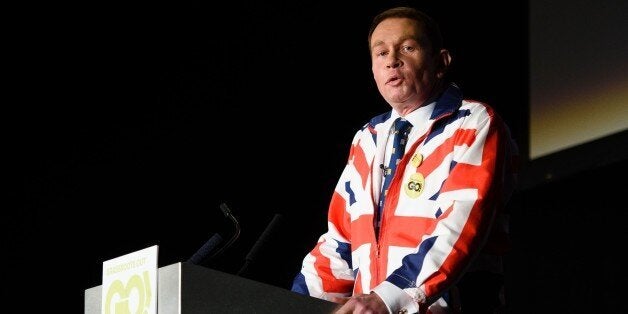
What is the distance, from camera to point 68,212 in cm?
321

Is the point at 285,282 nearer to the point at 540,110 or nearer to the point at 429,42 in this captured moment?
the point at 540,110

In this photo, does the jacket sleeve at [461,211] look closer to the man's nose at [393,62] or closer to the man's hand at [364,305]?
the man's hand at [364,305]

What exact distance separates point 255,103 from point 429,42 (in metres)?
1.60

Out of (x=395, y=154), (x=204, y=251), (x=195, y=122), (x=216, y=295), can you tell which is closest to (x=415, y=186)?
(x=395, y=154)

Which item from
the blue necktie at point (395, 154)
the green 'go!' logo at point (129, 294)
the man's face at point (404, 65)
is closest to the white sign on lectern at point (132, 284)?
the green 'go!' logo at point (129, 294)

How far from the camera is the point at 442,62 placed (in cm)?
213

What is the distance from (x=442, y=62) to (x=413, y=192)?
398 millimetres

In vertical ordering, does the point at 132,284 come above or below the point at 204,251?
below

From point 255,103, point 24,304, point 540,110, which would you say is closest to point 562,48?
point 540,110

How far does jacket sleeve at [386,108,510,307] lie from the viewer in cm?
168

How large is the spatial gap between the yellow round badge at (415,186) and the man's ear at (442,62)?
1.07ft

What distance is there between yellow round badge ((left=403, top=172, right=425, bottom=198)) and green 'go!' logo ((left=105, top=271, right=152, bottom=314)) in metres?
0.65

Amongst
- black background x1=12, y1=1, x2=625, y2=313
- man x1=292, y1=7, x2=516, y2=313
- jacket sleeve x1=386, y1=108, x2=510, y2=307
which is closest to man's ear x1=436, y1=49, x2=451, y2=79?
man x1=292, y1=7, x2=516, y2=313

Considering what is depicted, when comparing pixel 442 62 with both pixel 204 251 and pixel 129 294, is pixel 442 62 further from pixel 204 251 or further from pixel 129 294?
pixel 129 294
